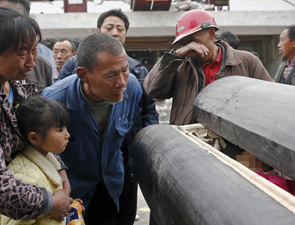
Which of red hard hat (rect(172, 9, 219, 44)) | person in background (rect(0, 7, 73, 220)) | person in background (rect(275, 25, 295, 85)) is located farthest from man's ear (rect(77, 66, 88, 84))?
person in background (rect(275, 25, 295, 85))

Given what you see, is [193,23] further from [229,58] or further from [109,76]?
[109,76]

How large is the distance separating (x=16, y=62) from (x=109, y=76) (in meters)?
0.55

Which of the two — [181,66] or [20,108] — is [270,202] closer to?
[20,108]

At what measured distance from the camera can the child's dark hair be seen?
1.52 metres

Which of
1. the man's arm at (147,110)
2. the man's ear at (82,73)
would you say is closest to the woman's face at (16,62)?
the man's ear at (82,73)

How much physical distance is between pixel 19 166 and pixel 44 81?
1.54 m

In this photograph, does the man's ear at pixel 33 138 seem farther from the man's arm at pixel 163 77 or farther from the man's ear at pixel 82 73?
the man's arm at pixel 163 77

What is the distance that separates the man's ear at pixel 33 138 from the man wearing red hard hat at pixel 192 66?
1.03m

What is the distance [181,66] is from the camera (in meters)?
2.45

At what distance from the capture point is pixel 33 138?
156 cm

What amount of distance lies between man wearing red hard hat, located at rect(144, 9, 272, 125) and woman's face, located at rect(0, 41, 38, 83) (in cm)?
112

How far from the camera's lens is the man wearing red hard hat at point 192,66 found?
2271mm

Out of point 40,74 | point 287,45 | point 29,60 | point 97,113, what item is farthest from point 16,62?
point 287,45

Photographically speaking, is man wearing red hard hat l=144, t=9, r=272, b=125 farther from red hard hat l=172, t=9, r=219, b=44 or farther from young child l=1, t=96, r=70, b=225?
young child l=1, t=96, r=70, b=225
